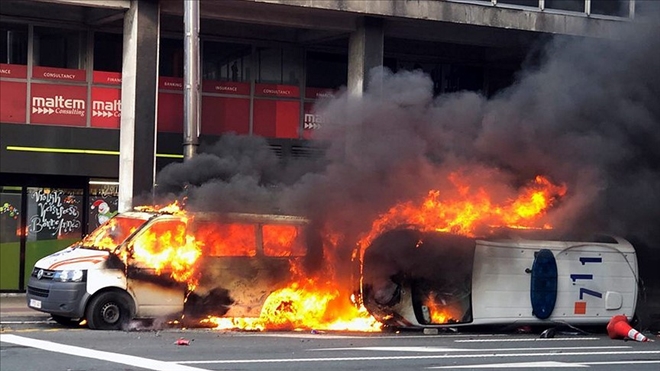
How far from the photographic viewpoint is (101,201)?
20.7 m

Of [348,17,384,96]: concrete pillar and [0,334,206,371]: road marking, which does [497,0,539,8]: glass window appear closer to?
[348,17,384,96]: concrete pillar

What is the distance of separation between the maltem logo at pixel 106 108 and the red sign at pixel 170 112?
883 mm

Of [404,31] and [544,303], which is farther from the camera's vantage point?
[404,31]

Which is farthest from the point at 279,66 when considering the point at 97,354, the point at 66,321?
the point at 97,354

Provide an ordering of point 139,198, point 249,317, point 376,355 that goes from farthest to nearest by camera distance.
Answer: point 139,198 → point 249,317 → point 376,355

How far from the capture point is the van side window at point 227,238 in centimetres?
1356

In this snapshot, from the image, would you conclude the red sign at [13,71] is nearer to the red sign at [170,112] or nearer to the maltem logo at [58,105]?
the maltem logo at [58,105]

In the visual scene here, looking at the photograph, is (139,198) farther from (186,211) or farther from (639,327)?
(639,327)

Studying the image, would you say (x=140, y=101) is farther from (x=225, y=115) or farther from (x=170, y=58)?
(x=225, y=115)

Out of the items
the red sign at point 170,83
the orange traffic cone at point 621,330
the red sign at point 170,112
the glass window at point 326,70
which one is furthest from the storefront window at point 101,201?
the orange traffic cone at point 621,330

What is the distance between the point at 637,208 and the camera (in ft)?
50.0

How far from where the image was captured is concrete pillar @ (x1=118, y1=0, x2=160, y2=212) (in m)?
19.1

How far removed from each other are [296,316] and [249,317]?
2.56 feet

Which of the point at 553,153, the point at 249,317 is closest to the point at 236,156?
the point at 249,317
